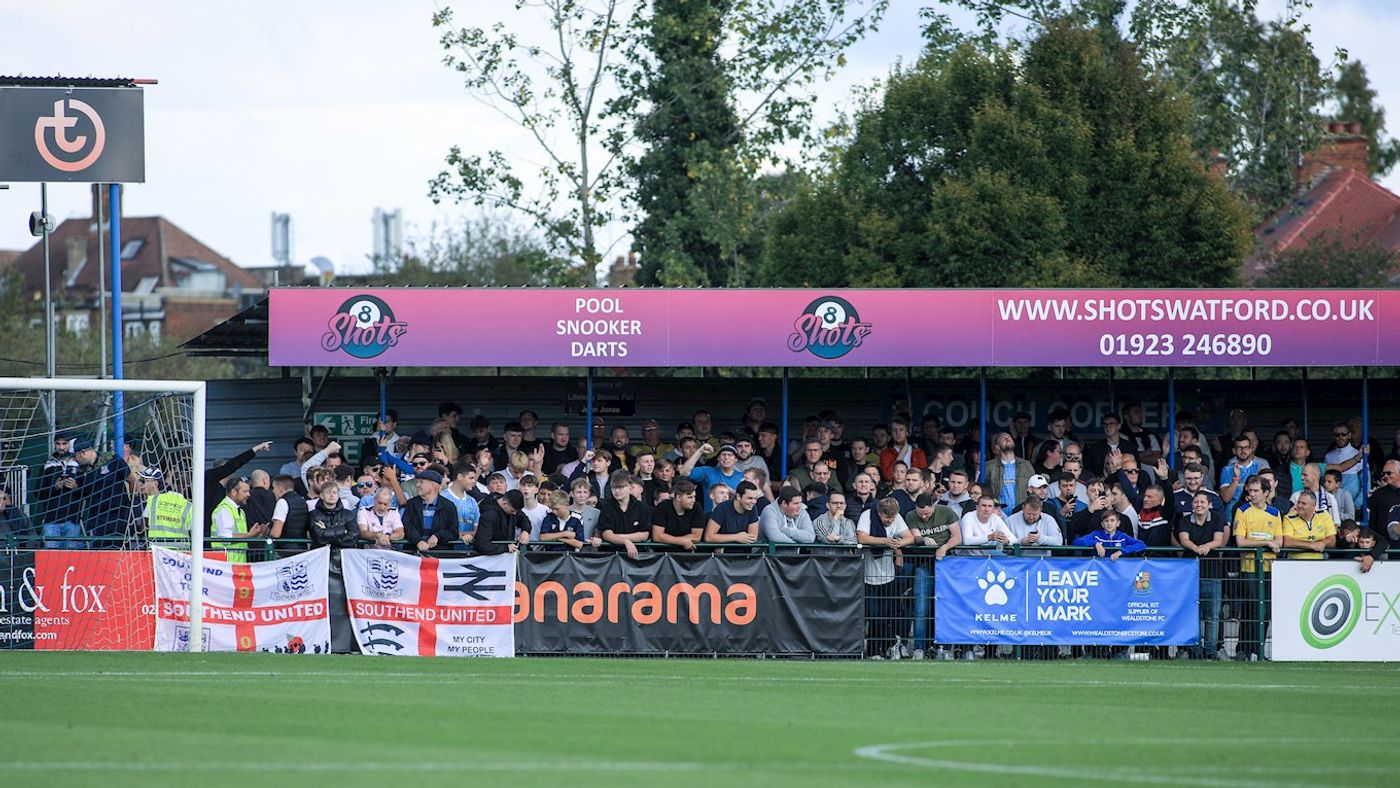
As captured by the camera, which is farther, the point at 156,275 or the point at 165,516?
the point at 156,275

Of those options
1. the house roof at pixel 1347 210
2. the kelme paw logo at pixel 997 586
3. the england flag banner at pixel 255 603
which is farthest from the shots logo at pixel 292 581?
the house roof at pixel 1347 210

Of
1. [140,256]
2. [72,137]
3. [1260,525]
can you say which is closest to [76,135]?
[72,137]

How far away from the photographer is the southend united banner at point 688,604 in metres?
17.4

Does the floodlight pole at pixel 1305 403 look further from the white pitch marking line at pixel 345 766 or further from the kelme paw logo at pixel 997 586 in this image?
the white pitch marking line at pixel 345 766

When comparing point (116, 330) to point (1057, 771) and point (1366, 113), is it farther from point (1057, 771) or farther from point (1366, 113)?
point (1366, 113)

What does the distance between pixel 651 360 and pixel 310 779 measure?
12.9 meters

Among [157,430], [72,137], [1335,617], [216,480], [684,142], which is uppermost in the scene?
[684,142]

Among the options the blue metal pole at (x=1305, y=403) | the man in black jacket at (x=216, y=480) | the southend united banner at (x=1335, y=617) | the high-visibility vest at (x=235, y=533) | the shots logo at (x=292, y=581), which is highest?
the blue metal pole at (x=1305, y=403)

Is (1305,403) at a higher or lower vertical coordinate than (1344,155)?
lower

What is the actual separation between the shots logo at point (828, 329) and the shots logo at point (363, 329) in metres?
4.66

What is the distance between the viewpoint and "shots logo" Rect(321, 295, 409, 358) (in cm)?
2069

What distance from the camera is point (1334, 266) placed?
4722cm

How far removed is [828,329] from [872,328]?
0.54 metres

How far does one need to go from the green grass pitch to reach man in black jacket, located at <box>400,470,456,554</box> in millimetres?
1718
